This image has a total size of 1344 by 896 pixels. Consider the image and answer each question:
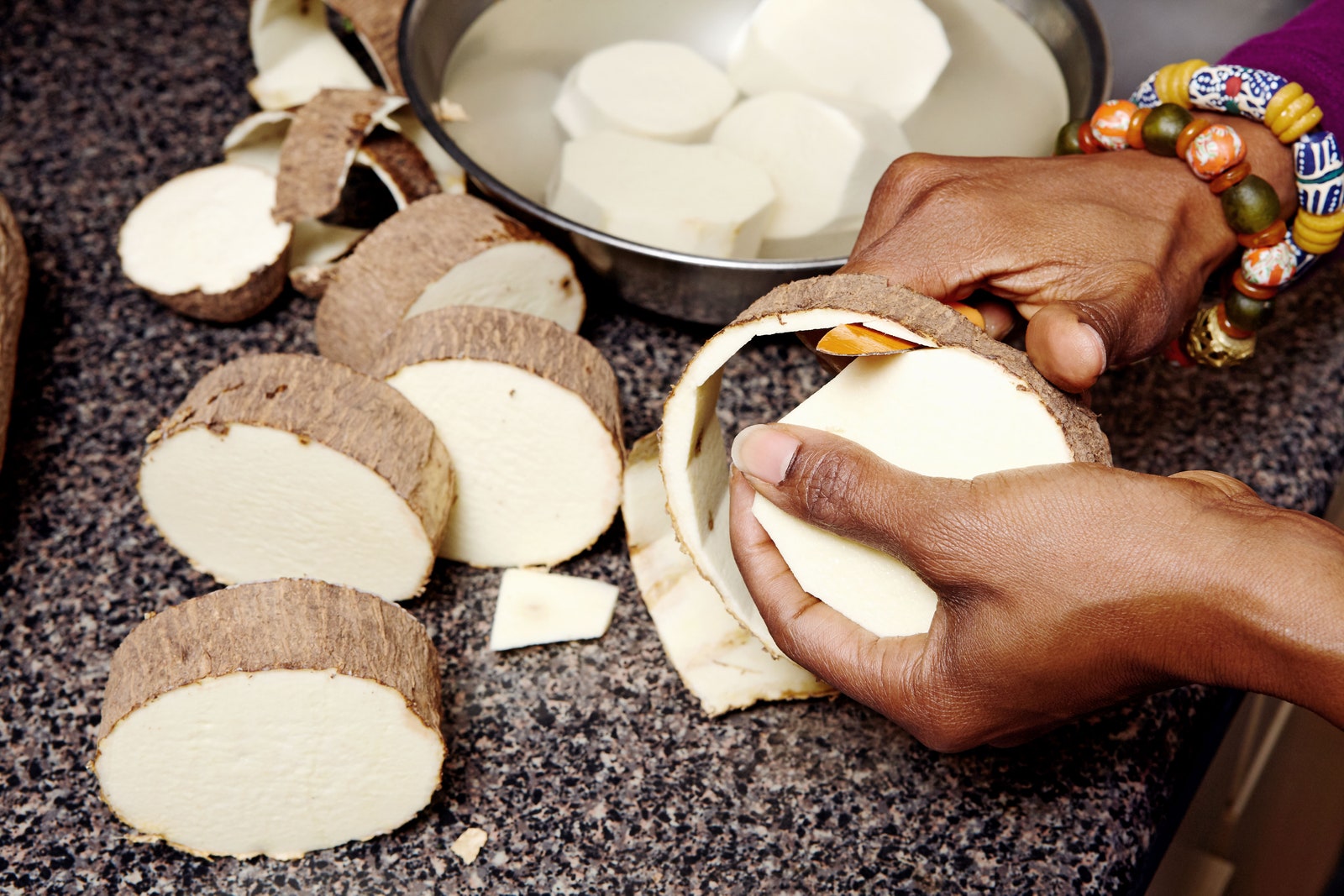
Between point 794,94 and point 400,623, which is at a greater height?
point 794,94

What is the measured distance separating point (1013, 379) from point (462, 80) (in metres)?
1.02

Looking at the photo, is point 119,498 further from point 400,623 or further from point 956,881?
point 956,881

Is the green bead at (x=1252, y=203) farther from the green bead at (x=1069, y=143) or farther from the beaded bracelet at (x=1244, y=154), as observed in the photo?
the green bead at (x=1069, y=143)

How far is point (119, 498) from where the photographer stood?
1.25 meters

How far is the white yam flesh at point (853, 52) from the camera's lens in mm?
A: 1533

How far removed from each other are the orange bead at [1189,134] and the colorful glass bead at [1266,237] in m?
0.10

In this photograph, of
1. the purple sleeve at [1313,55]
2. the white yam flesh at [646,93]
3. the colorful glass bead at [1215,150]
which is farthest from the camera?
the white yam flesh at [646,93]

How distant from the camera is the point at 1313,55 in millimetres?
1117

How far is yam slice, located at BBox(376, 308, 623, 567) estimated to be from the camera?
1084 mm

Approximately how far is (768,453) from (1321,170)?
64cm

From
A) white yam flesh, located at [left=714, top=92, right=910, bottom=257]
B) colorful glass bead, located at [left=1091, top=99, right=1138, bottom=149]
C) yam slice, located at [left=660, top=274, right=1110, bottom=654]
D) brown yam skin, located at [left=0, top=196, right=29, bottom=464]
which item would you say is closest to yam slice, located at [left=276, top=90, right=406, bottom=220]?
brown yam skin, located at [left=0, top=196, right=29, bottom=464]

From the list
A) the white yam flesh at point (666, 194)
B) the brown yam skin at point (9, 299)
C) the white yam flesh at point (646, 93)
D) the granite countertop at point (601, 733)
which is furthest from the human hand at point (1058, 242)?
the brown yam skin at point (9, 299)

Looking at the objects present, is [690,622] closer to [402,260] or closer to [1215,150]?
[402,260]

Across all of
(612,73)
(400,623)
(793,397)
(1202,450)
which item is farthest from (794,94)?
(400,623)
